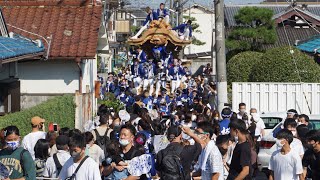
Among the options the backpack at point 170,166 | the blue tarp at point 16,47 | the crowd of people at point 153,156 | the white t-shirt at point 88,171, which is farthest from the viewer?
the blue tarp at point 16,47

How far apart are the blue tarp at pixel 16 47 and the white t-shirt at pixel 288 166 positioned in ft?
22.4

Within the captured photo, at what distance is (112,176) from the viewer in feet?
34.4


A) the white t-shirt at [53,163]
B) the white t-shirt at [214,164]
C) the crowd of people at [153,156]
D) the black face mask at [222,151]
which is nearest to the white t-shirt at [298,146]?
the crowd of people at [153,156]

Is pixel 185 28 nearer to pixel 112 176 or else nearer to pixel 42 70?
pixel 42 70

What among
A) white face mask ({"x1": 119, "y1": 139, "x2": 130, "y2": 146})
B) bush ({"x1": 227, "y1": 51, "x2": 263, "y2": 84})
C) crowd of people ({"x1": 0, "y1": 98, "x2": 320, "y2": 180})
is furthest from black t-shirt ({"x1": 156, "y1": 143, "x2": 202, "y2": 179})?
bush ({"x1": 227, "y1": 51, "x2": 263, "y2": 84})

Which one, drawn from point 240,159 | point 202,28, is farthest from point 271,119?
point 202,28

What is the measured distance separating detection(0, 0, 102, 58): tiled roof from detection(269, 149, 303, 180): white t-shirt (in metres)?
13.4

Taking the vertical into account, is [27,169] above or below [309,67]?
below

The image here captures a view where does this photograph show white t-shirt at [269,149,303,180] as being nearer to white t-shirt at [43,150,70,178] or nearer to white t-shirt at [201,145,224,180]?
white t-shirt at [201,145,224,180]

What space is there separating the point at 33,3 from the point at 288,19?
34.2 meters

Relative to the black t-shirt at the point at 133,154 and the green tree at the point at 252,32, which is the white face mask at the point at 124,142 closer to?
the black t-shirt at the point at 133,154

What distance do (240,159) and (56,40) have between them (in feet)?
48.5

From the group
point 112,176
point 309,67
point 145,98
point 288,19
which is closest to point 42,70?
point 145,98

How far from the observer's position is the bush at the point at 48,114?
16.4m
